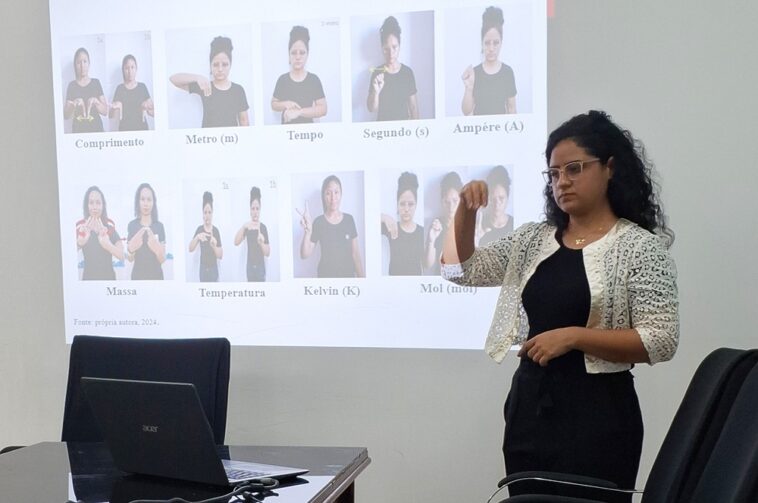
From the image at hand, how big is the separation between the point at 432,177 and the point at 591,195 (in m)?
1.03

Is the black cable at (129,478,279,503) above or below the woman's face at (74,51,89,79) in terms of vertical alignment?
below

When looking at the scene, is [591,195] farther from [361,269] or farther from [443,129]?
[361,269]

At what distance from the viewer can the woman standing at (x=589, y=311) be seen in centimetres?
186

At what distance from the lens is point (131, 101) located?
10.5 ft

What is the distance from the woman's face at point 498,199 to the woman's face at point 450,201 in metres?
0.13

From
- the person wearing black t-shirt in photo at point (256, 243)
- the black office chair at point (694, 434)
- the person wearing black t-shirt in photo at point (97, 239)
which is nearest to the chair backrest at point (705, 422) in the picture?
the black office chair at point (694, 434)

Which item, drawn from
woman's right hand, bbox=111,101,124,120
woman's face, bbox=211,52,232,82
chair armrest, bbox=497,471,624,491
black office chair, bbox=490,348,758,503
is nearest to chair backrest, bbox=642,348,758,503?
black office chair, bbox=490,348,758,503

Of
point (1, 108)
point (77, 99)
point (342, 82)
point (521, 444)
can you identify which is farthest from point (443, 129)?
point (1, 108)

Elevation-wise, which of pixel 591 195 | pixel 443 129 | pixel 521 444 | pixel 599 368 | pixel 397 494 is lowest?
pixel 397 494

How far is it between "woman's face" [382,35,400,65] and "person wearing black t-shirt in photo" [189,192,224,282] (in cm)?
88

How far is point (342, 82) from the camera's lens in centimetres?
301

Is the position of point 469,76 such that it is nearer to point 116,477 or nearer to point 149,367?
point 149,367

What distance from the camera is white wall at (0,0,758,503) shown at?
106 inches

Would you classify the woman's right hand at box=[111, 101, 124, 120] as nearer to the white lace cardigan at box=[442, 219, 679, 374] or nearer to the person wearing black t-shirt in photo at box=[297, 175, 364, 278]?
the person wearing black t-shirt in photo at box=[297, 175, 364, 278]
